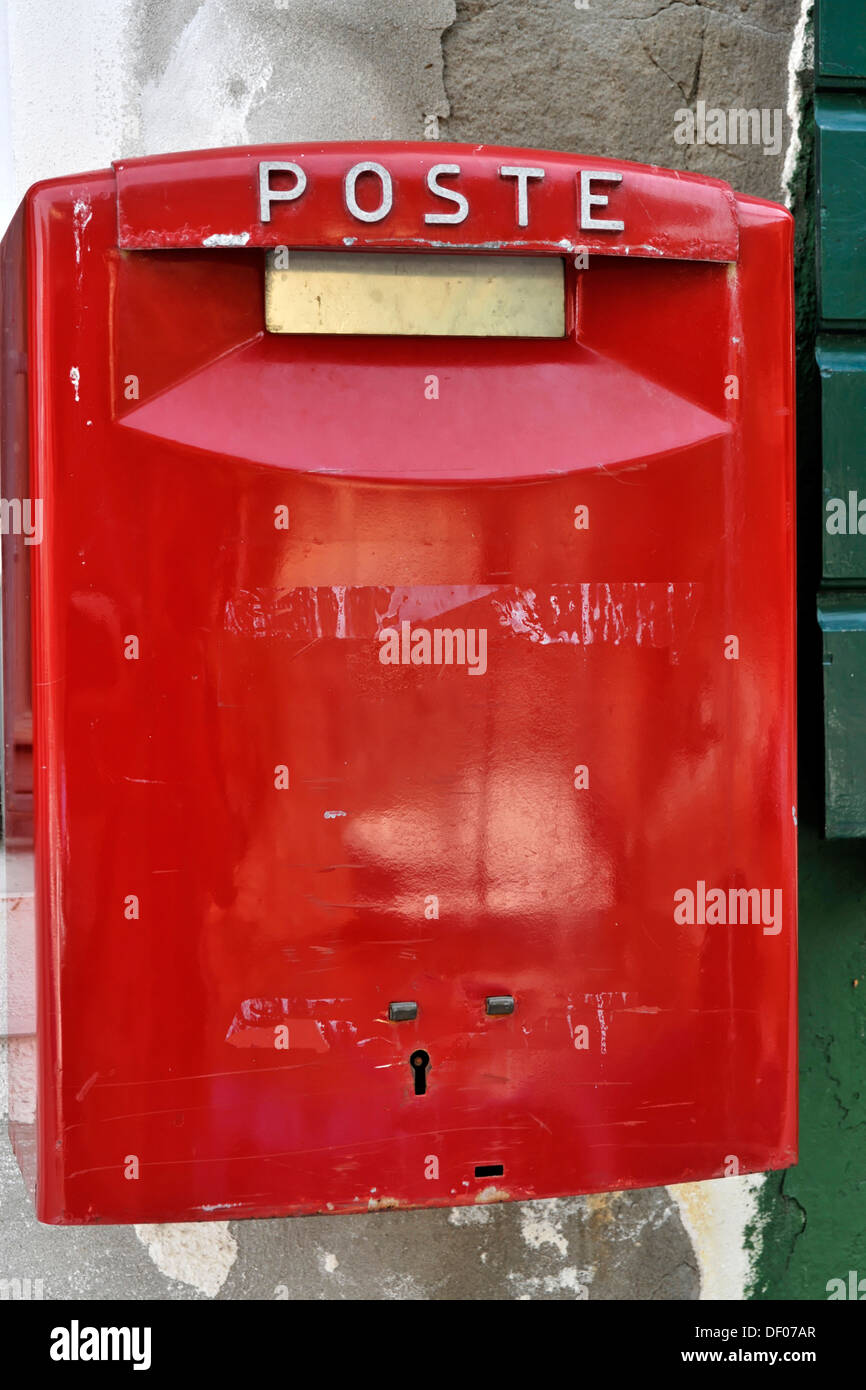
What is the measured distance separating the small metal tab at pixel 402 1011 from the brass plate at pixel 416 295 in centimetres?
73

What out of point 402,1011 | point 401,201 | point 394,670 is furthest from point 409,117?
point 402,1011

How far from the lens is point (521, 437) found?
4.01 feet

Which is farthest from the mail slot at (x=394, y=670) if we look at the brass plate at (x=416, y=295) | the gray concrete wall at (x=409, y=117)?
the gray concrete wall at (x=409, y=117)

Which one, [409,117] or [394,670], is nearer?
[394,670]

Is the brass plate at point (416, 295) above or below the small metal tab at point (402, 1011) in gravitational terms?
above

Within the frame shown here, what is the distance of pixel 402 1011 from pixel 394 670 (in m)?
0.38

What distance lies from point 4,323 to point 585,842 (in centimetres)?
94

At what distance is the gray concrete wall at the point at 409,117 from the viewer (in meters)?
1.73

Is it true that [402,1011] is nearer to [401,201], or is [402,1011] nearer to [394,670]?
[394,670]

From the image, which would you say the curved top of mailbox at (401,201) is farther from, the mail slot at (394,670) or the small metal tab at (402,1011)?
the small metal tab at (402,1011)

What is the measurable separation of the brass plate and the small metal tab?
73 cm

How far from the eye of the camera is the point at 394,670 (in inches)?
48.1

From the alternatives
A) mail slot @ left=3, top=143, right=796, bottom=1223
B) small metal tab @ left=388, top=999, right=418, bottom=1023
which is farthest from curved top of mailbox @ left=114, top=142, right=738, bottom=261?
small metal tab @ left=388, top=999, right=418, bottom=1023
